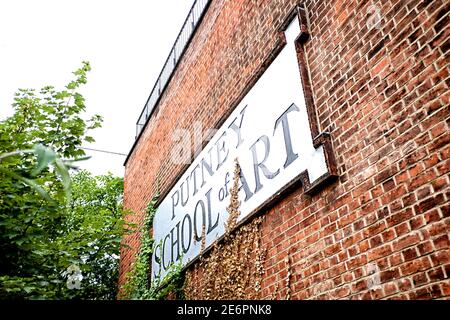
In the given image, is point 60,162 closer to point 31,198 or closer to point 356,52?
point 356,52

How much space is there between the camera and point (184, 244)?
17.6 ft

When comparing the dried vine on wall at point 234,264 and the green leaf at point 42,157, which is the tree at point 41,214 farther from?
the green leaf at point 42,157

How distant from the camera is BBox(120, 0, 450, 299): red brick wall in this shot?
2.21 metres

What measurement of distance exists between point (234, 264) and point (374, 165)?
1956mm

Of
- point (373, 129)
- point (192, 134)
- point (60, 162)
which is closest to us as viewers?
point (60, 162)

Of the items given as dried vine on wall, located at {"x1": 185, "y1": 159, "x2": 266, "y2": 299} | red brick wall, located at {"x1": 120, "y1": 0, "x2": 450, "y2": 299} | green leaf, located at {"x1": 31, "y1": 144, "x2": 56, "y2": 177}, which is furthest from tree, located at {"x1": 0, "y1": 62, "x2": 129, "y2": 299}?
green leaf, located at {"x1": 31, "y1": 144, "x2": 56, "y2": 177}

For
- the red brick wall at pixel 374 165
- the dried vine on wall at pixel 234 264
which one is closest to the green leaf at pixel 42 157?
the red brick wall at pixel 374 165

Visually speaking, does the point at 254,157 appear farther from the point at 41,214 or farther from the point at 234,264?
the point at 41,214

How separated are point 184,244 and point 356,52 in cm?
356

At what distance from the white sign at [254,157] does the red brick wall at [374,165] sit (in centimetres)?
20

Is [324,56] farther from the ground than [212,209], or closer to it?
farther from the ground

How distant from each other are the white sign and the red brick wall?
197mm
